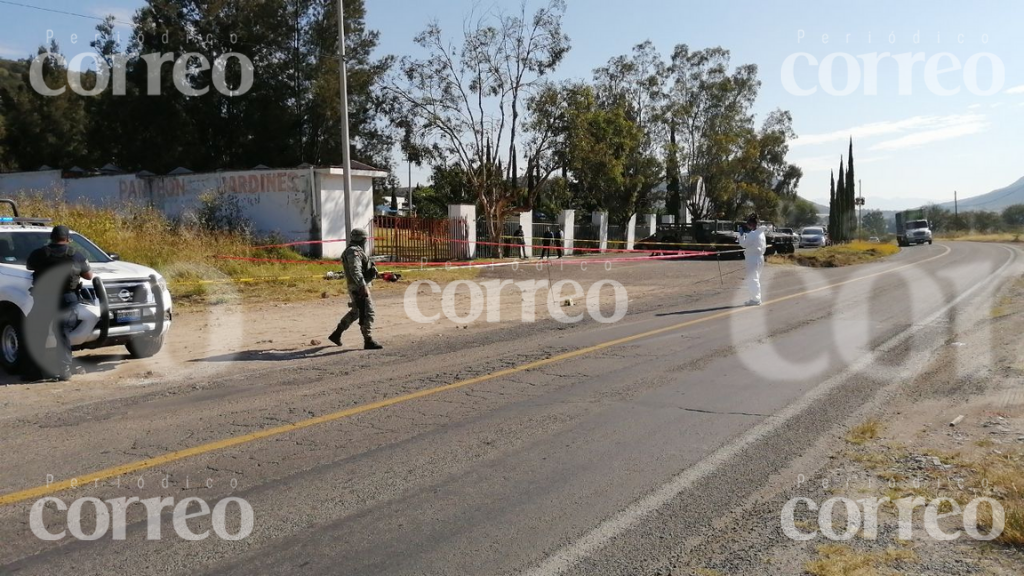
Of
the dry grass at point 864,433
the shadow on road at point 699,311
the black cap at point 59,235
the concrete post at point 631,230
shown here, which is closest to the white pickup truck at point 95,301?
the black cap at point 59,235

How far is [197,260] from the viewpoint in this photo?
63.4ft

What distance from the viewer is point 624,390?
8695mm

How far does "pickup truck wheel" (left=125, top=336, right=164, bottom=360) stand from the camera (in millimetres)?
10651

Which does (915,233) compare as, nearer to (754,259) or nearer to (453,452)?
(754,259)

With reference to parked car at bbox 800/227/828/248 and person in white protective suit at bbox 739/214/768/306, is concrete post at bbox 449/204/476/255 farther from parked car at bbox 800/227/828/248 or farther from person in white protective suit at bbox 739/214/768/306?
parked car at bbox 800/227/828/248

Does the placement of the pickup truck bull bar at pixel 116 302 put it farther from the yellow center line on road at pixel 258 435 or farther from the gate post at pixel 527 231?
the gate post at pixel 527 231

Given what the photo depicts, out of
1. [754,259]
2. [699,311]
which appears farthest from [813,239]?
[699,311]

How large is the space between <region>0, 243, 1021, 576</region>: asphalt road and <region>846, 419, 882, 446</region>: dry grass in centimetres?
17

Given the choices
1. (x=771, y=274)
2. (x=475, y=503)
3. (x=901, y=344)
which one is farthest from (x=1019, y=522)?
(x=771, y=274)

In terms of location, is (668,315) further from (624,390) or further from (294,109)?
(294,109)

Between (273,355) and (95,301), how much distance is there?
241cm

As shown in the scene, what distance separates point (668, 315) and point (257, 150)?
104 ft

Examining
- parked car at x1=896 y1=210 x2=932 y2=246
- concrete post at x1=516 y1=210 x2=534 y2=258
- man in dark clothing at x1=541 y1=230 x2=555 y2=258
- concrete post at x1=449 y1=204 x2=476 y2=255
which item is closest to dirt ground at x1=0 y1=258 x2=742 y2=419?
concrete post at x1=449 y1=204 x2=476 y2=255

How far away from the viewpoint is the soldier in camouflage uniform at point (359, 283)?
37.1ft
